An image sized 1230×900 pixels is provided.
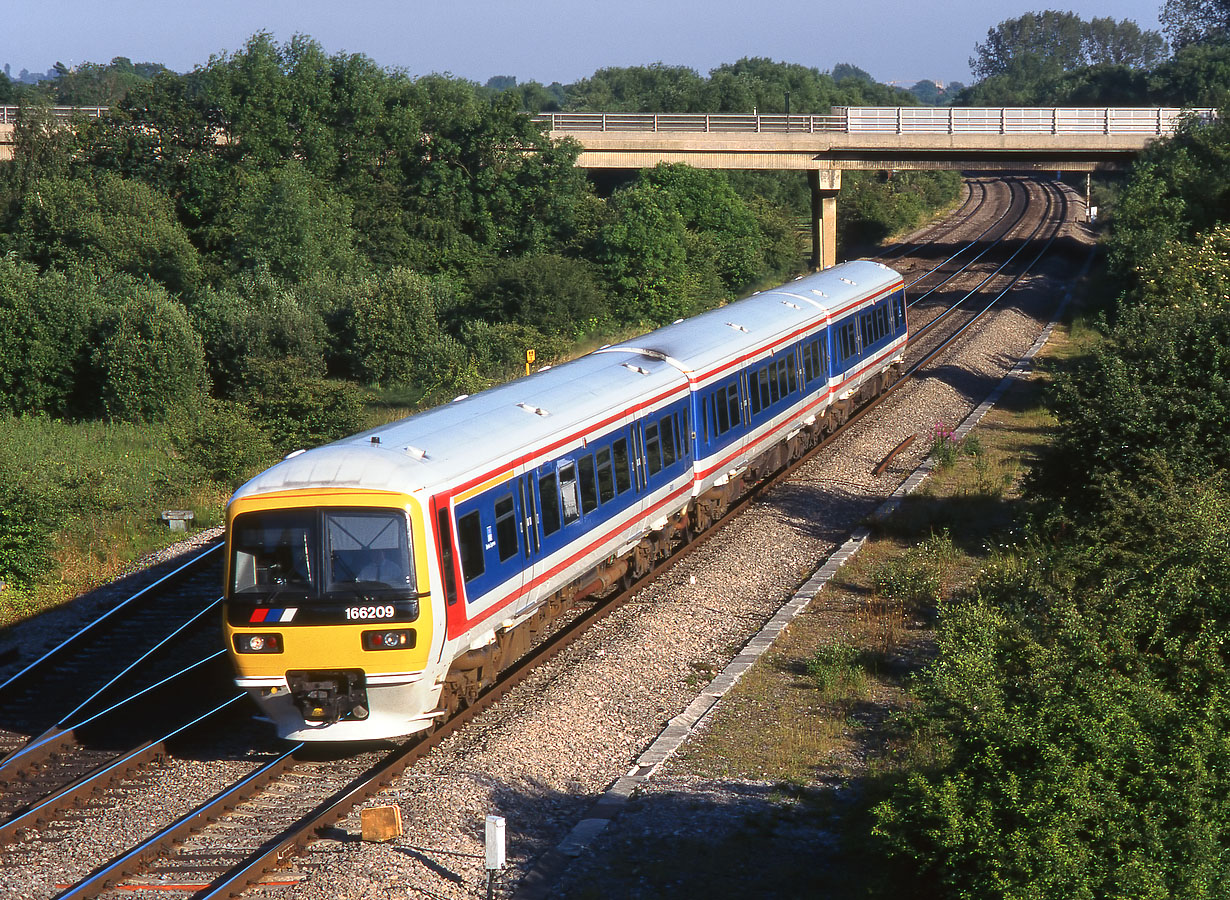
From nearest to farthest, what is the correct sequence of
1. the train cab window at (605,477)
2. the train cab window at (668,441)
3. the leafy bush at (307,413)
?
the train cab window at (605,477) < the train cab window at (668,441) < the leafy bush at (307,413)

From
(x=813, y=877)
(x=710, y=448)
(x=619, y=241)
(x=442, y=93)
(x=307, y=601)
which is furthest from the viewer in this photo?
(x=442, y=93)

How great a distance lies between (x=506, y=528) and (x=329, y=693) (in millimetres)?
2408

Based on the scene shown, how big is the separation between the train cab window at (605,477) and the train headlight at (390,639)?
4.34 m

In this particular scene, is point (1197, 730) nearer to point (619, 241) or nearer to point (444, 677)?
point (444, 677)

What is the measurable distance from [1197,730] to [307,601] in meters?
6.81

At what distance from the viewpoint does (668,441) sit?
16.7 metres

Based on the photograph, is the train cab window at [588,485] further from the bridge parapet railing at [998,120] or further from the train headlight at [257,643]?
the bridge parapet railing at [998,120]

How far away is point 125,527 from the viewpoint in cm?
2011

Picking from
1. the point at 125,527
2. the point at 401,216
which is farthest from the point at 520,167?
the point at 125,527

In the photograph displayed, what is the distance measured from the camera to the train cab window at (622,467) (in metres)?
15.0

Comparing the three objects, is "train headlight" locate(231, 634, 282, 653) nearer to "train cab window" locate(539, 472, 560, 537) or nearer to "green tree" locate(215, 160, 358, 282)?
"train cab window" locate(539, 472, 560, 537)

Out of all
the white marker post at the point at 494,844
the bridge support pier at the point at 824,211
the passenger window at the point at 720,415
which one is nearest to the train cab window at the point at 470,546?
the white marker post at the point at 494,844

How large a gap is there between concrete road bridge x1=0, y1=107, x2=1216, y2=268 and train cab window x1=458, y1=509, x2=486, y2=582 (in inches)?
1536

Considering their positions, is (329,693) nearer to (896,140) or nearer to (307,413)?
(307,413)
